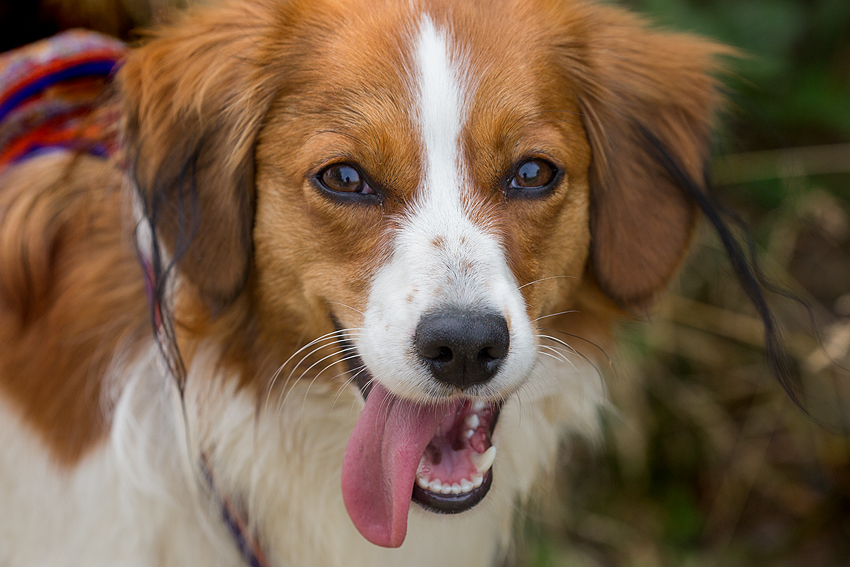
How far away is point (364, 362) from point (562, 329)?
0.65 m

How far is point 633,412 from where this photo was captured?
11.8 ft

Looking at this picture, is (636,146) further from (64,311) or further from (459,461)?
(64,311)

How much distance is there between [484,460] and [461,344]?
0.45m

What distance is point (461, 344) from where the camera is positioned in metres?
1.59

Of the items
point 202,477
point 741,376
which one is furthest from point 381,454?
point 741,376

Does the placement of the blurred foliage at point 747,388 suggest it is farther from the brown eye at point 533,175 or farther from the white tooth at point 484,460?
the brown eye at point 533,175

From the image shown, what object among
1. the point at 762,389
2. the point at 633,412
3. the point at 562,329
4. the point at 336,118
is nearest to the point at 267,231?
the point at 336,118

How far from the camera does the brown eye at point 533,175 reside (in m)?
1.88

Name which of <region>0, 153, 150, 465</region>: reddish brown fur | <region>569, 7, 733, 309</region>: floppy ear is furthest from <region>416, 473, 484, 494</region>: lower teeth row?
<region>0, 153, 150, 465</region>: reddish brown fur

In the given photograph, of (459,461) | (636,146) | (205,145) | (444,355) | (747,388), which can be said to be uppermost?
(205,145)

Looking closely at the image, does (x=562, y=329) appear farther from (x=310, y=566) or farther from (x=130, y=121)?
(x=130, y=121)

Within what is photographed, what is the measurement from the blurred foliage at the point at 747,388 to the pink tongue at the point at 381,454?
5.28 ft

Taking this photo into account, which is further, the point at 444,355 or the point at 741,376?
the point at 741,376

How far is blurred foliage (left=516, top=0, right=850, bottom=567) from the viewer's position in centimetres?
347
